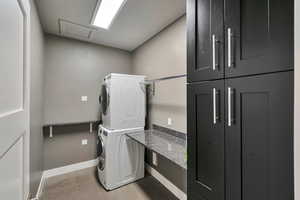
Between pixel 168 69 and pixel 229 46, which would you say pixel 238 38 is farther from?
pixel 168 69

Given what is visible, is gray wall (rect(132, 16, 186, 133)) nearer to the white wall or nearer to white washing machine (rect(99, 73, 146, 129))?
white washing machine (rect(99, 73, 146, 129))

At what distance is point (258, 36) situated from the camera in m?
0.69

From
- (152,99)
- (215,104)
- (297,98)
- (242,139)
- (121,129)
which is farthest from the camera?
(152,99)

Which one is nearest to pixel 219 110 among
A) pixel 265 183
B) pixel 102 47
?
pixel 265 183

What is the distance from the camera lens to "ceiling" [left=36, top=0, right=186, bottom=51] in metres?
1.75

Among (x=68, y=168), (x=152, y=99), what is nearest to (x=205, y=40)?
(x=152, y=99)

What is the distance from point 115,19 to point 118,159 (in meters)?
2.14

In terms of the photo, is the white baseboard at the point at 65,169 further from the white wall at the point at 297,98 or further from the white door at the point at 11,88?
the white wall at the point at 297,98

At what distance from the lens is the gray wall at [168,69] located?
2006mm

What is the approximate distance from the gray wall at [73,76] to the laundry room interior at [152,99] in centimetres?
2

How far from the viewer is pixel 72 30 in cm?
242

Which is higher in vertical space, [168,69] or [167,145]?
[168,69]

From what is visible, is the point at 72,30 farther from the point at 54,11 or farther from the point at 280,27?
the point at 280,27

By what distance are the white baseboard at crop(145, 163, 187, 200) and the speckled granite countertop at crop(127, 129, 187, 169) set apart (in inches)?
27.9
